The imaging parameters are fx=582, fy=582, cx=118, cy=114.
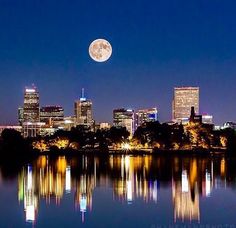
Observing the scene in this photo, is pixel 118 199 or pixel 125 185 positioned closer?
pixel 118 199

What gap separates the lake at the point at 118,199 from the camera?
79.5 ft

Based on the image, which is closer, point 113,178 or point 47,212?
point 47,212

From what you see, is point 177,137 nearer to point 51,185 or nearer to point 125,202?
point 51,185

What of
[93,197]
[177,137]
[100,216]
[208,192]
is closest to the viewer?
[100,216]

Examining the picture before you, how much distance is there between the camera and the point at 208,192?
1292 inches

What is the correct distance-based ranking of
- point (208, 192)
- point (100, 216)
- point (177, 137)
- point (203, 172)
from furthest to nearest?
point (177, 137) < point (203, 172) < point (208, 192) < point (100, 216)

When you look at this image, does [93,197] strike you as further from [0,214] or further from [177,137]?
[177,137]

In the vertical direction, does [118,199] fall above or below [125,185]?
below

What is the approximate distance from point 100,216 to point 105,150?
67854mm

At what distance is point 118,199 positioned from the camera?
3003cm

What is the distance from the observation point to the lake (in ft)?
79.5

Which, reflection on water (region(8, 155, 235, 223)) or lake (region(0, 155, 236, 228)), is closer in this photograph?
lake (region(0, 155, 236, 228))

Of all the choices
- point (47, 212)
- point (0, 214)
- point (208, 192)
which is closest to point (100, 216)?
point (47, 212)

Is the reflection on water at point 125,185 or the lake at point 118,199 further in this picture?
the reflection on water at point 125,185
